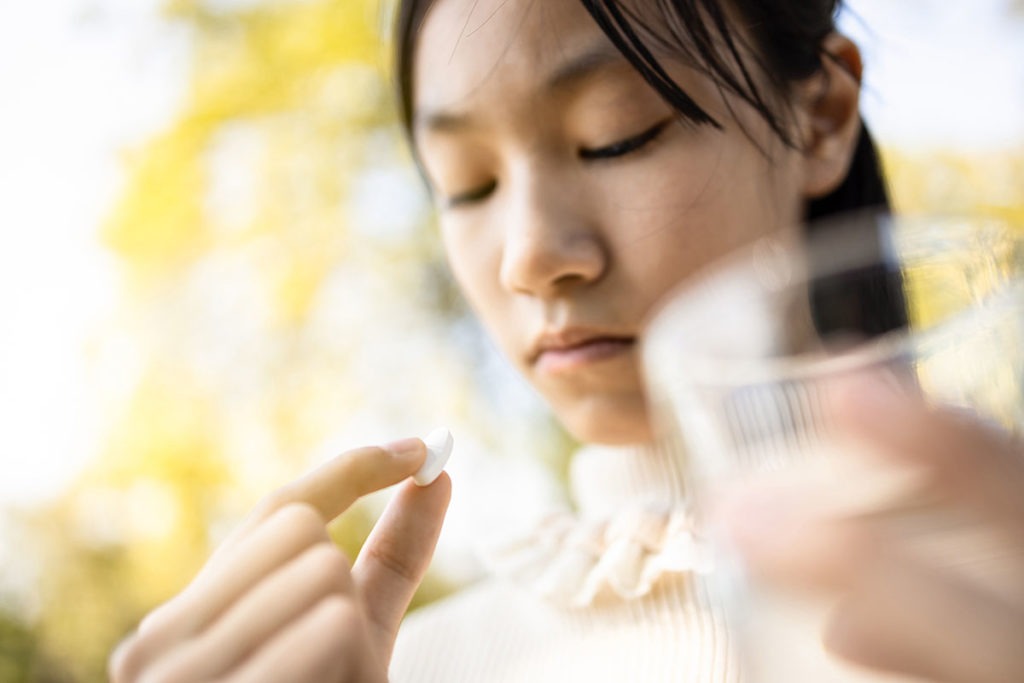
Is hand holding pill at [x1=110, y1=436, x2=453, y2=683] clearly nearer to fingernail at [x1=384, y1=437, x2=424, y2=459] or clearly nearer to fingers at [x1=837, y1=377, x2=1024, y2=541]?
fingernail at [x1=384, y1=437, x2=424, y2=459]

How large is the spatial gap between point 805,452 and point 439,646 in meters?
0.57

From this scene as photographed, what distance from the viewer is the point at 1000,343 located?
23 cm

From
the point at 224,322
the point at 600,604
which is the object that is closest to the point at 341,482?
the point at 600,604

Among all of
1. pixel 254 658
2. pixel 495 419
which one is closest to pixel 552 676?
pixel 254 658

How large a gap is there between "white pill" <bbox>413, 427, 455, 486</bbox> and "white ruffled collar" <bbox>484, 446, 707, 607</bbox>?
20 cm

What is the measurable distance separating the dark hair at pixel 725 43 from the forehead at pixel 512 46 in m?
0.01

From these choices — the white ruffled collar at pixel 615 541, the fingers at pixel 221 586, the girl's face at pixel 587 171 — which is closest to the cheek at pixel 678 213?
the girl's face at pixel 587 171

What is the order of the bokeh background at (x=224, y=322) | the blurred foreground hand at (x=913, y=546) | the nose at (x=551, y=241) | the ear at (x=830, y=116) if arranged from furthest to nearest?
the bokeh background at (x=224, y=322)
the ear at (x=830, y=116)
the nose at (x=551, y=241)
the blurred foreground hand at (x=913, y=546)

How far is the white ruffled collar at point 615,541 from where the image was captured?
0.57 meters

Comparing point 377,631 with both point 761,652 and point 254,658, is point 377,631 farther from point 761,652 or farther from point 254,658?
point 761,652

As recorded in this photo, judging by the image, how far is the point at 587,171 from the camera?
515mm

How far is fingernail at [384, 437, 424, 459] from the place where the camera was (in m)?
0.38

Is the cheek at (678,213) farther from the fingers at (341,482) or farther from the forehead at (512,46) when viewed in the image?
the fingers at (341,482)

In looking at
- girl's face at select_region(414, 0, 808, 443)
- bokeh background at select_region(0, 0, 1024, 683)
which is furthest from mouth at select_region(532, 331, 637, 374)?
bokeh background at select_region(0, 0, 1024, 683)
